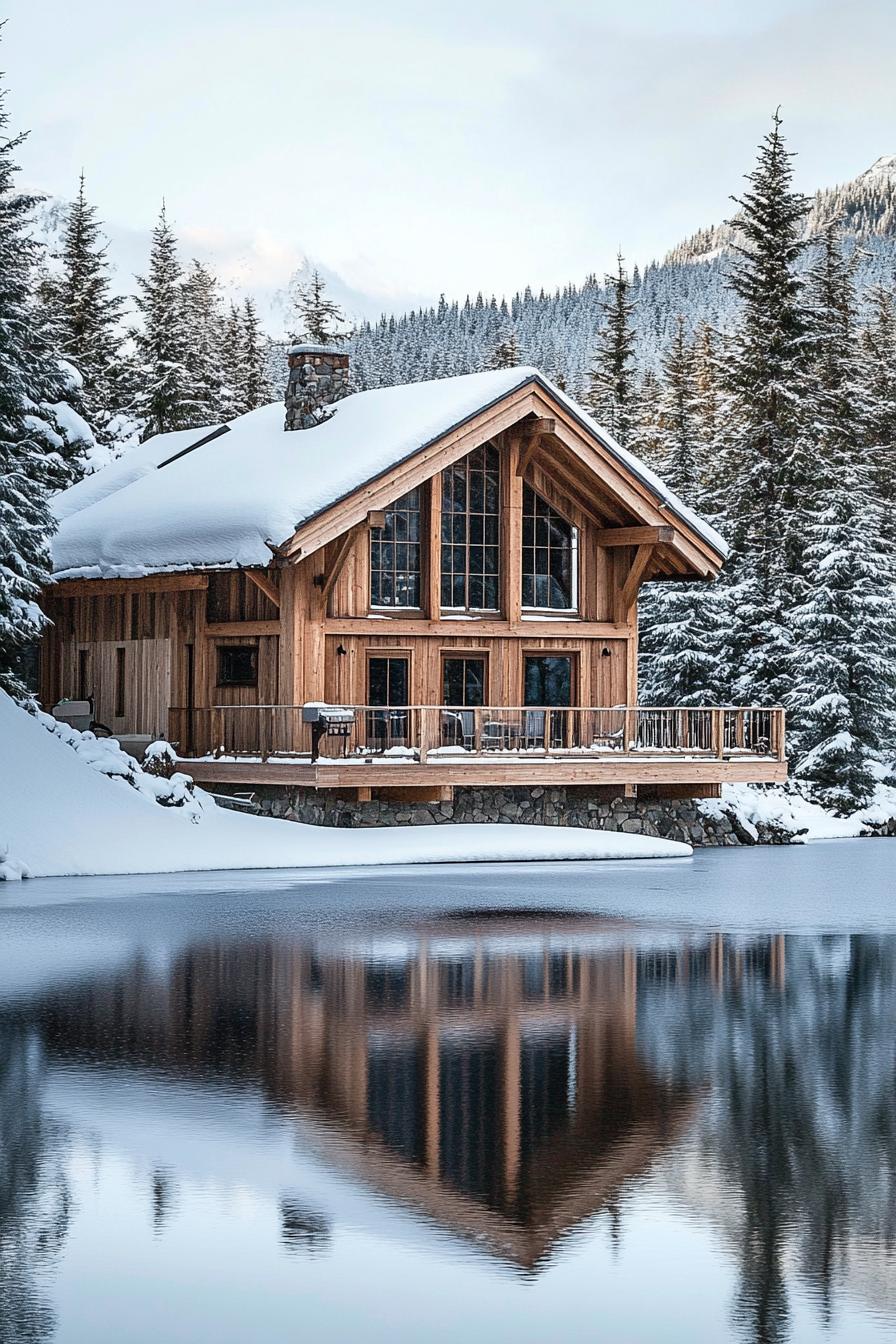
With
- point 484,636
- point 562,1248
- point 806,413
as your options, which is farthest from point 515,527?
point 562,1248

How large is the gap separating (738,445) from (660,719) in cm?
1414

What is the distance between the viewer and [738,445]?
49.7 m

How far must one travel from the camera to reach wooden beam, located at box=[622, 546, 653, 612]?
36781 mm

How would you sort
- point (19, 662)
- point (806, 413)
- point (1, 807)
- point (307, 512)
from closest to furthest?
point (1, 807)
point (307, 512)
point (19, 662)
point (806, 413)

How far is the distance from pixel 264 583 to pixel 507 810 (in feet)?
19.6

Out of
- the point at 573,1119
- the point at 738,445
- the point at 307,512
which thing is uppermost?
the point at 738,445

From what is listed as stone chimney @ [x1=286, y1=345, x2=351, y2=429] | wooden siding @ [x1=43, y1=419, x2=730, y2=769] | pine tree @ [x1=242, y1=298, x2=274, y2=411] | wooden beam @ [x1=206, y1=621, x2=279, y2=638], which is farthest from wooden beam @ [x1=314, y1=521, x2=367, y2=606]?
pine tree @ [x1=242, y1=298, x2=274, y2=411]

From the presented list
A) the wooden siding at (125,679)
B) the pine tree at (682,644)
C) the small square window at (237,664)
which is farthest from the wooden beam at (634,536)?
the pine tree at (682,644)

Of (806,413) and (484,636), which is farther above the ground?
(806,413)

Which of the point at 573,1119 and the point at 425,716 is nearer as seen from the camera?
the point at 573,1119

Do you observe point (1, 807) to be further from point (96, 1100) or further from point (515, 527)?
point (96, 1100)

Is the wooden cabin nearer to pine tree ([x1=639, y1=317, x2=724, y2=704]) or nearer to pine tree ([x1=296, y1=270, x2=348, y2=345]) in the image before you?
pine tree ([x1=639, y1=317, x2=724, y2=704])

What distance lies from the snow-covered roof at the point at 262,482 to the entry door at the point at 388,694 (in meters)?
3.54

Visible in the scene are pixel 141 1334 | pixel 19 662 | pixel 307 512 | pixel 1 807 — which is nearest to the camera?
pixel 141 1334
